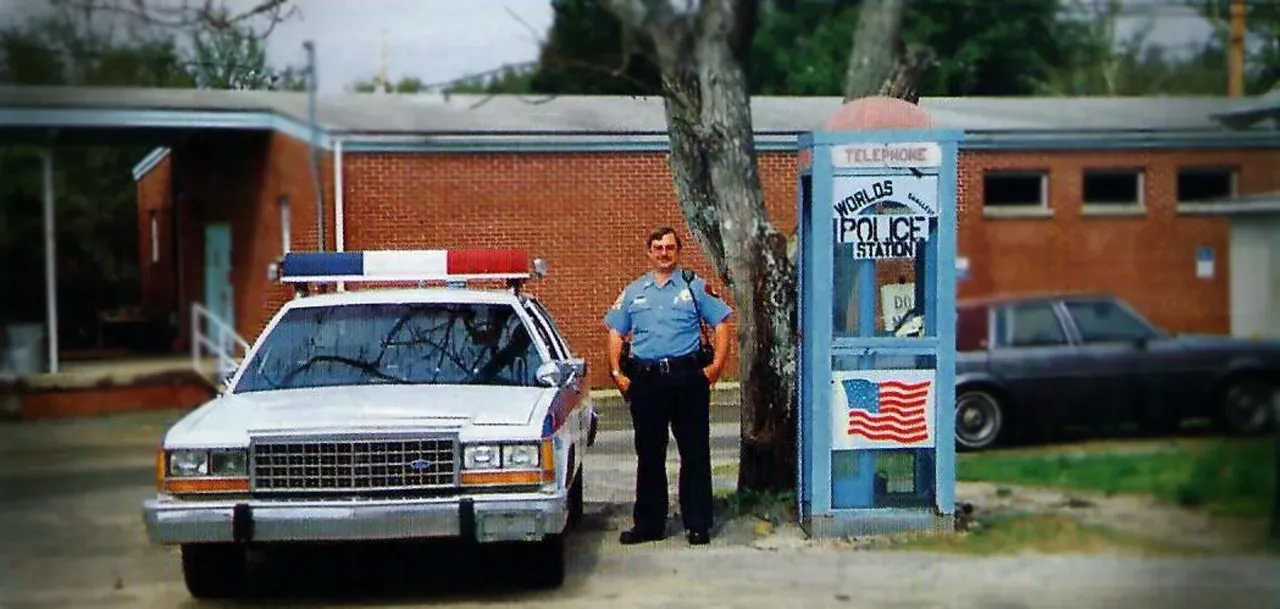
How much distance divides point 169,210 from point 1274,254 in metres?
6.84

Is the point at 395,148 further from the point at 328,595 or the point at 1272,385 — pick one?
the point at 1272,385

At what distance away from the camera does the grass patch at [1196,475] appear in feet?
26.1

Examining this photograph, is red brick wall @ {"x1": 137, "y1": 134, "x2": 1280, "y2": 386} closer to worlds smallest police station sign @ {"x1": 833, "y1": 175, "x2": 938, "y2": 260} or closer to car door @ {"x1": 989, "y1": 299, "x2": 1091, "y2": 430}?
car door @ {"x1": 989, "y1": 299, "x2": 1091, "y2": 430}

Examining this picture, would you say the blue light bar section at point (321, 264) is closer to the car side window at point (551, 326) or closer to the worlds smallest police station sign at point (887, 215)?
the car side window at point (551, 326)

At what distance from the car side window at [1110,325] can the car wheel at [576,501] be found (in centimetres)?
302

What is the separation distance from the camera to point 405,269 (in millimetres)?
8203

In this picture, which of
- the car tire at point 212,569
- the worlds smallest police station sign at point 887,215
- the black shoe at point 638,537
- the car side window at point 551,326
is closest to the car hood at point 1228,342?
the worlds smallest police station sign at point 887,215

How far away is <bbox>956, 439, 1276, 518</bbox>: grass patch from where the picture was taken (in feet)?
26.1

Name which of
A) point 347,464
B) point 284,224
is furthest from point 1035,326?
point 284,224

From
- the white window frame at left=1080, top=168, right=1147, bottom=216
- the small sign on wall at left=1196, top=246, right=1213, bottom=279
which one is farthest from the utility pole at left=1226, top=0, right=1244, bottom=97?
the small sign on wall at left=1196, top=246, right=1213, bottom=279

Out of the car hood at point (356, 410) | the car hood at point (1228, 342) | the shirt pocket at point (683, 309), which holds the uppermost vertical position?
the shirt pocket at point (683, 309)

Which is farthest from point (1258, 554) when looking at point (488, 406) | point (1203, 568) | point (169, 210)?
point (169, 210)

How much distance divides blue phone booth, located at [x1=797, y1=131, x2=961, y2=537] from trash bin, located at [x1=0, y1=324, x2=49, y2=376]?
5200 millimetres

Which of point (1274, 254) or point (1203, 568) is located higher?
point (1274, 254)
